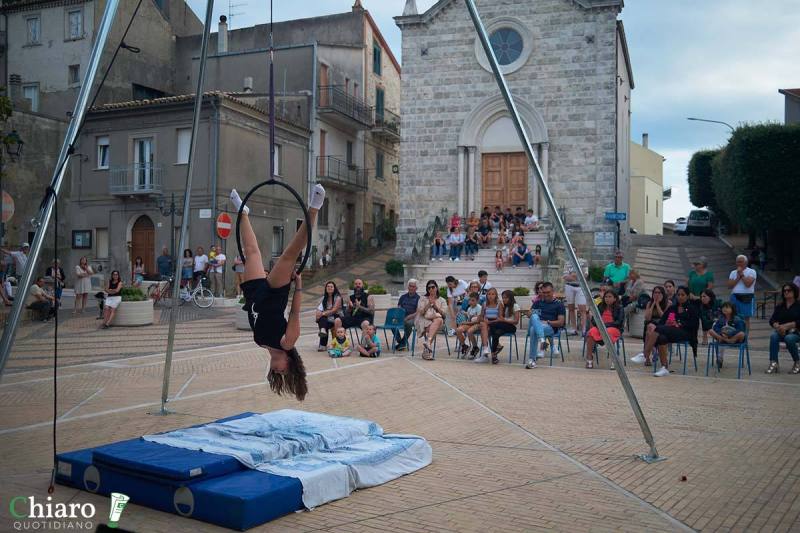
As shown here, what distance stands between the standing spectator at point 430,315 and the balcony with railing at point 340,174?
66.5 feet

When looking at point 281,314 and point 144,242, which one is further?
point 144,242

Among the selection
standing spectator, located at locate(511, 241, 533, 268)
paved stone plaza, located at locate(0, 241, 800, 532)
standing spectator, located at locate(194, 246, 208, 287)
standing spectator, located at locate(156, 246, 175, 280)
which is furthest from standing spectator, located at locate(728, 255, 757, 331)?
standing spectator, located at locate(156, 246, 175, 280)

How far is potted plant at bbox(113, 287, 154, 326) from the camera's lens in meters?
17.8

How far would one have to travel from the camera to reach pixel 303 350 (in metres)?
14.1

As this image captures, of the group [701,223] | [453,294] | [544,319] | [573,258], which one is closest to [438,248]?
[453,294]

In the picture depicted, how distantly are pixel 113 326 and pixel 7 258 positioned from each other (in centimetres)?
868

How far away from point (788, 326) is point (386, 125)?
29.9 meters

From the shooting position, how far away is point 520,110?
28250mm

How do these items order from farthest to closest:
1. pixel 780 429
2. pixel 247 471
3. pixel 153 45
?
pixel 153 45, pixel 780 429, pixel 247 471

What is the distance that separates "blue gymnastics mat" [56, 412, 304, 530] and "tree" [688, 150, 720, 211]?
153ft

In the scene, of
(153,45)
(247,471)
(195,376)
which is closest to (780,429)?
(247,471)

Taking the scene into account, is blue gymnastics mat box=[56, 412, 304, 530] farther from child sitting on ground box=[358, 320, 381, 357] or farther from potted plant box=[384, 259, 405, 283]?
potted plant box=[384, 259, 405, 283]

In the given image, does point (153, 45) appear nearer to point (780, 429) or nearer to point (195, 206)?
point (195, 206)

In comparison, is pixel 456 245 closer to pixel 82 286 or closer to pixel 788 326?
pixel 82 286
